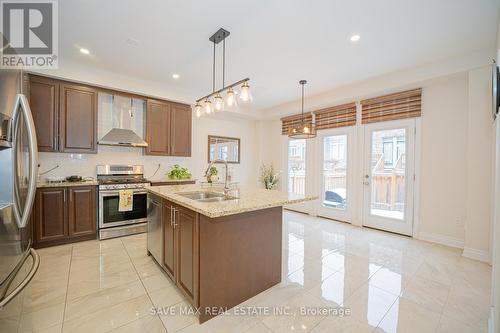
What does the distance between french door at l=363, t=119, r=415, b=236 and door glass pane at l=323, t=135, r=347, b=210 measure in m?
0.44

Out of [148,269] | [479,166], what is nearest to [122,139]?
[148,269]

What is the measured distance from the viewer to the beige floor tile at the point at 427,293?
6.17 ft

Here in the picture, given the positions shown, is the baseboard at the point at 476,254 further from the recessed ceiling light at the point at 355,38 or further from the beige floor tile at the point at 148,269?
the beige floor tile at the point at 148,269

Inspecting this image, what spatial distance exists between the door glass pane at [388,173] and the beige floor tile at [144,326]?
13.1 ft

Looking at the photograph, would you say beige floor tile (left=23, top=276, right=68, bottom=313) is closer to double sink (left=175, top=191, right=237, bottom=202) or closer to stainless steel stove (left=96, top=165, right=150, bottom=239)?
stainless steel stove (left=96, top=165, right=150, bottom=239)

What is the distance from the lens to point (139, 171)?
4.13 meters

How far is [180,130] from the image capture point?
443cm

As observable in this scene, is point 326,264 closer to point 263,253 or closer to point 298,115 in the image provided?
point 263,253

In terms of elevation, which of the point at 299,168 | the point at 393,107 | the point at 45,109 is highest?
the point at 393,107

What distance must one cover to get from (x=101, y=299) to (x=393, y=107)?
4952 millimetres

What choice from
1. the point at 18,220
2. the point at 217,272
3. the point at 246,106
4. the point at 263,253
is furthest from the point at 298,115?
the point at 18,220

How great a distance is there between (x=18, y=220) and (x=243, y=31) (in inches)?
105

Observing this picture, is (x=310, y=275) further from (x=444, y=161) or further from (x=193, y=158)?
(x=193, y=158)

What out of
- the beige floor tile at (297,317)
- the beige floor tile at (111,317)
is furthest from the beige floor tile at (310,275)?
the beige floor tile at (111,317)
